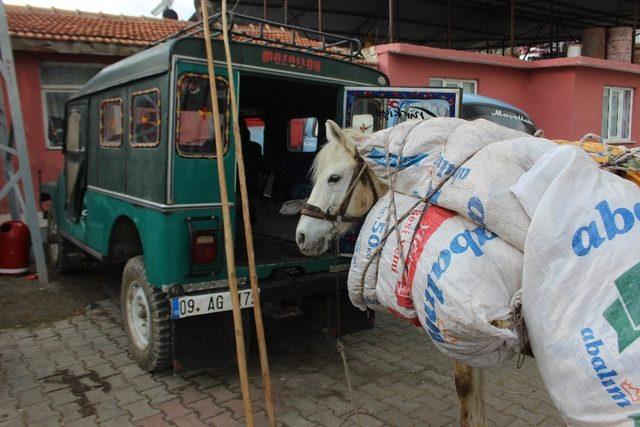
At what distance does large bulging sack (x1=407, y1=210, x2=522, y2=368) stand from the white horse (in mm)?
748

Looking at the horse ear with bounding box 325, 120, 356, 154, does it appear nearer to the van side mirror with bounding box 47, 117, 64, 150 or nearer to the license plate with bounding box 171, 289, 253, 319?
the license plate with bounding box 171, 289, 253, 319

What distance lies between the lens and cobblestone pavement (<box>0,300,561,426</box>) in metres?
3.34

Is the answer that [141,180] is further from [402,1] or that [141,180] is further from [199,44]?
[402,1]

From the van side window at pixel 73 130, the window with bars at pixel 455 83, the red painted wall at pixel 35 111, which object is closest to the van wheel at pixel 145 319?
the van side window at pixel 73 130

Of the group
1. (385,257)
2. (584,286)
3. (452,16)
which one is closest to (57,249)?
(385,257)

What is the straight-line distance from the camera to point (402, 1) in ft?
45.6

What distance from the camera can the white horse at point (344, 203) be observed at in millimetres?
2688

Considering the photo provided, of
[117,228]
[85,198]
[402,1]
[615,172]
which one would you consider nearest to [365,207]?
[615,172]

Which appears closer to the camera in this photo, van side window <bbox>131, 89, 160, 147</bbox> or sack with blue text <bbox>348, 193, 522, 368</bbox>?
sack with blue text <bbox>348, 193, 522, 368</bbox>

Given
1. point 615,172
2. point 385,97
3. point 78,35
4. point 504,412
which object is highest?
point 78,35

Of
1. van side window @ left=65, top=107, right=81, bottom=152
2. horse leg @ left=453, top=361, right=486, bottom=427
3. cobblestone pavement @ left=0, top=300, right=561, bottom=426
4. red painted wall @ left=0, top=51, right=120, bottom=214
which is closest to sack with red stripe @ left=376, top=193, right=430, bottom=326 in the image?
horse leg @ left=453, top=361, right=486, bottom=427

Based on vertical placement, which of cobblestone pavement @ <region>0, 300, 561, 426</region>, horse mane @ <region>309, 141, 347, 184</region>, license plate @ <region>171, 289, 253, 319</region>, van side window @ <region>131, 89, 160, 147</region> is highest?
van side window @ <region>131, 89, 160, 147</region>

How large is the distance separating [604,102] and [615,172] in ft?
42.7

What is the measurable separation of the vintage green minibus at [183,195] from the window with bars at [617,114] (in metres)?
11.0
